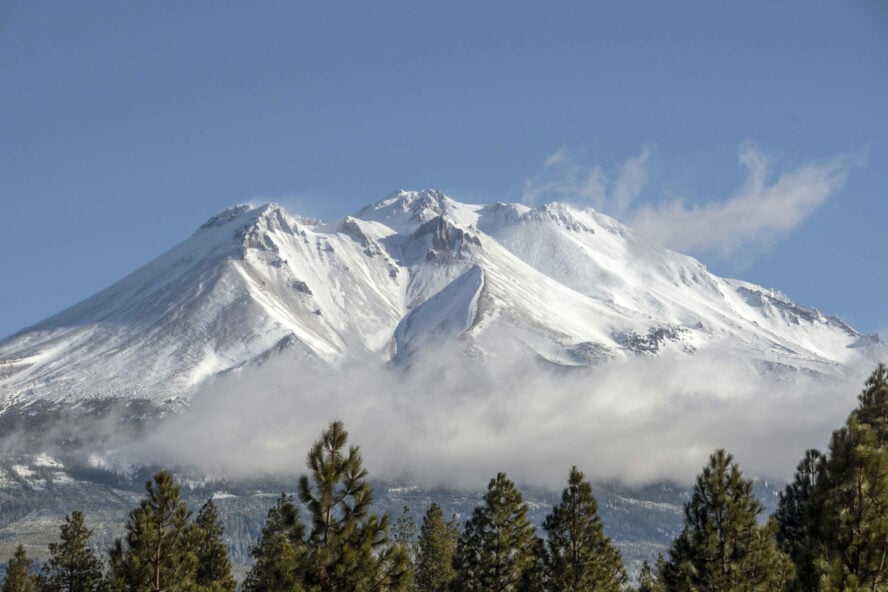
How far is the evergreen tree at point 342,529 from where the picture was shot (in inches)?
1527

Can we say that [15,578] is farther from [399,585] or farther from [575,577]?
[399,585]

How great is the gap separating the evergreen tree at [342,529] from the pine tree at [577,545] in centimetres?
2974

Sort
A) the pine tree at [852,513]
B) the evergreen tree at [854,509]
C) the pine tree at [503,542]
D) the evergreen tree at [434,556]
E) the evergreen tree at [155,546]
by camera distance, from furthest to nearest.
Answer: the evergreen tree at [434,556], the pine tree at [503,542], the evergreen tree at [155,546], the evergreen tree at [854,509], the pine tree at [852,513]

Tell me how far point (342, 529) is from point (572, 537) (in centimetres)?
3237

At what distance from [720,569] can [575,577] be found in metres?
21.6

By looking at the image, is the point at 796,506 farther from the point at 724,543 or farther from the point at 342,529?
the point at 342,529

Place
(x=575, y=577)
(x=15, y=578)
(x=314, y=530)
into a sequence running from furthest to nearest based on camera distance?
(x=15, y=578), (x=575, y=577), (x=314, y=530)

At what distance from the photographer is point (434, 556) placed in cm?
10856

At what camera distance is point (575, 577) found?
67.4 meters

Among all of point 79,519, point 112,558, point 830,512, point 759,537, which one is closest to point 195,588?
point 112,558

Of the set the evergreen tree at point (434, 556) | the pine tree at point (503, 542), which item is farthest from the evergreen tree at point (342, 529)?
the evergreen tree at point (434, 556)

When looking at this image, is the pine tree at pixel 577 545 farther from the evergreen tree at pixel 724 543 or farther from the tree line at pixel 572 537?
the evergreen tree at pixel 724 543

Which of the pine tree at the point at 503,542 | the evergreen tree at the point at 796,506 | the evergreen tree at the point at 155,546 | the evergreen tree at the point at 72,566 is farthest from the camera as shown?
the evergreen tree at the point at 72,566

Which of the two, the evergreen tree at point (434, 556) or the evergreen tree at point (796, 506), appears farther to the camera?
the evergreen tree at point (434, 556)
